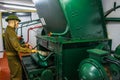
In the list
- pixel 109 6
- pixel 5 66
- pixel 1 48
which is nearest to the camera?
pixel 109 6

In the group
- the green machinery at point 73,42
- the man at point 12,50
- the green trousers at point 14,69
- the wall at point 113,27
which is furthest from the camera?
the green trousers at point 14,69

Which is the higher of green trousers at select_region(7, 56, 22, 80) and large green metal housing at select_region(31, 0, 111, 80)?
large green metal housing at select_region(31, 0, 111, 80)

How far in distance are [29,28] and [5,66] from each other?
73.7 inches

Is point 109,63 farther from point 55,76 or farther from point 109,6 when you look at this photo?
point 109,6

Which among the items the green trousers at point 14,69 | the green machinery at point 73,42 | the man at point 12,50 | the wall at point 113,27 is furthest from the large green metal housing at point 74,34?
the green trousers at point 14,69

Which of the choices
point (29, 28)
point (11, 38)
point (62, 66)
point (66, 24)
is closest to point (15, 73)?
point (11, 38)

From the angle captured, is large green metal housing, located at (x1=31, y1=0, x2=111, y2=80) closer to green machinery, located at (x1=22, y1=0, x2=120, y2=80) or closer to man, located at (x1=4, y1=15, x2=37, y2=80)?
green machinery, located at (x1=22, y1=0, x2=120, y2=80)

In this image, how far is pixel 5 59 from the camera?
328 cm

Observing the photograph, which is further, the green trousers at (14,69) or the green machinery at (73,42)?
the green trousers at (14,69)

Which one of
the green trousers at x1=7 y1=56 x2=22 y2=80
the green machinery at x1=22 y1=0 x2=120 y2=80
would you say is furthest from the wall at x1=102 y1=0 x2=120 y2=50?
the green trousers at x1=7 y1=56 x2=22 y2=80

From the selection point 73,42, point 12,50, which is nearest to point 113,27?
point 73,42

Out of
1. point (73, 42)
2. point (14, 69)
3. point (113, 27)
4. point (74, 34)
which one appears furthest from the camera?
point (14, 69)

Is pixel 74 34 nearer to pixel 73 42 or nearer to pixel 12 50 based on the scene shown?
pixel 73 42

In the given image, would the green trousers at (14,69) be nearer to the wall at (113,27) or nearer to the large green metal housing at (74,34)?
the large green metal housing at (74,34)
